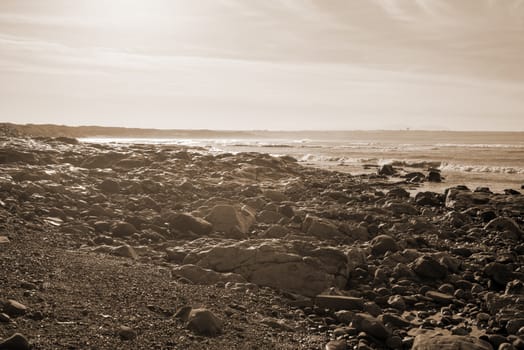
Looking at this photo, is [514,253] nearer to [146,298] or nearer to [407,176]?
[146,298]

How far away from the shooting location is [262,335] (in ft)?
19.9

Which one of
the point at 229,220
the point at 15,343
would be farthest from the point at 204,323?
the point at 229,220

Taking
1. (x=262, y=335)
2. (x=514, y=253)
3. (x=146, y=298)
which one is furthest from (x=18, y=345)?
(x=514, y=253)

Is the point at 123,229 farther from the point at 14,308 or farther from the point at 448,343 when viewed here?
the point at 448,343

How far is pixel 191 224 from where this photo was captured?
10695 mm

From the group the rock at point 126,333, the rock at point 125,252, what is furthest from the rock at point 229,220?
the rock at point 126,333

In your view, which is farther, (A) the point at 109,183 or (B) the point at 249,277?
(A) the point at 109,183

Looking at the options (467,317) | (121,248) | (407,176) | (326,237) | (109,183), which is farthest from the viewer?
(407,176)

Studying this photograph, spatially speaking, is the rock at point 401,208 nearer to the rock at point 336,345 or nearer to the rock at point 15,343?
the rock at point 336,345

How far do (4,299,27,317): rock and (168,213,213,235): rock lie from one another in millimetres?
5242

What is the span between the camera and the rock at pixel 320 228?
10672 millimetres

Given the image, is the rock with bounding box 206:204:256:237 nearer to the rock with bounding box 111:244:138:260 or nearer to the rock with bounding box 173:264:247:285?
the rock with bounding box 111:244:138:260

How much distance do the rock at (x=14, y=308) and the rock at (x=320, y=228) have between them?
6.39 metres

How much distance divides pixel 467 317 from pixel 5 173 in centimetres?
1155
